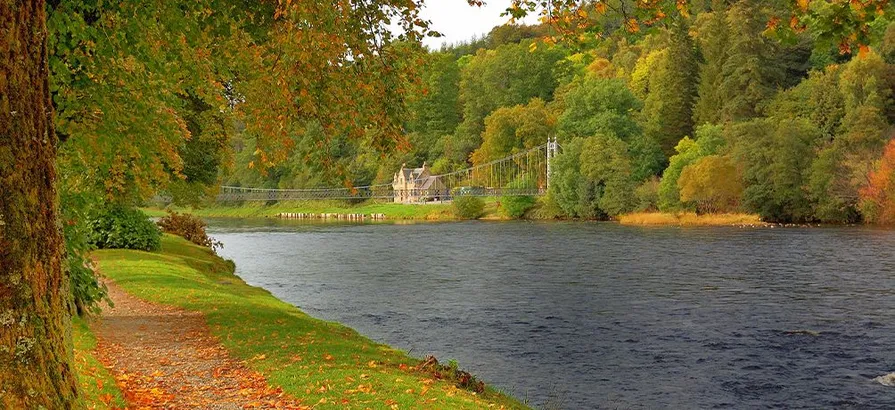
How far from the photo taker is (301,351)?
44.1 ft

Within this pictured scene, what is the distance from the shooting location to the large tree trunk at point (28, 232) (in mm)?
4293

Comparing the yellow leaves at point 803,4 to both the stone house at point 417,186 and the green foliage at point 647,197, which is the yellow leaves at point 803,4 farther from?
the stone house at point 417,186

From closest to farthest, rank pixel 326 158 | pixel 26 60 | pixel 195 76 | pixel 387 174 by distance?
1. pixel 26 60
2. pixel 326 158
3. pixel 195 76
4. pixel 387 174

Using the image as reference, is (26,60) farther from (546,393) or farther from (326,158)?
(546,393)

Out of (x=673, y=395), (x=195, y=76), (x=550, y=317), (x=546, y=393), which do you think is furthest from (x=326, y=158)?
(x=550, y=317)

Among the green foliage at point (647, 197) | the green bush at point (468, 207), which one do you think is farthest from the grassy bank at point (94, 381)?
the green bush at point (468, 207)

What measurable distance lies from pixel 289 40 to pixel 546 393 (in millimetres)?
10047

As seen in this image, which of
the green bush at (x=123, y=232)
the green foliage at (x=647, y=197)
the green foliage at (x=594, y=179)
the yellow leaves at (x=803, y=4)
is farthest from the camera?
the green foliage at (x=594, y=179)

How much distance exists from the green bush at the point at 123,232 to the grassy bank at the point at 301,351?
4726 millimetres

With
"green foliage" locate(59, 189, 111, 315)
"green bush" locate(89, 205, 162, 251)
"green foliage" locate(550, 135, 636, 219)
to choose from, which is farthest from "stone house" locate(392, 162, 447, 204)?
"green foliage" locate(59, 189, 111, 315)

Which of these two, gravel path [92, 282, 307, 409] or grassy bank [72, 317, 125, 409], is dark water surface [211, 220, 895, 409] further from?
grassy bank [72, 317, 125, 409]

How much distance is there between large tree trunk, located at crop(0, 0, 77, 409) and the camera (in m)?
4.29

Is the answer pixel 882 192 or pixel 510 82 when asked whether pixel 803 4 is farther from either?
pixel 510 82

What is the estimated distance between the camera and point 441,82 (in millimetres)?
138125
